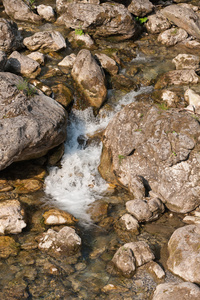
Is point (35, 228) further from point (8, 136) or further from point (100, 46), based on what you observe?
point (100, 46)

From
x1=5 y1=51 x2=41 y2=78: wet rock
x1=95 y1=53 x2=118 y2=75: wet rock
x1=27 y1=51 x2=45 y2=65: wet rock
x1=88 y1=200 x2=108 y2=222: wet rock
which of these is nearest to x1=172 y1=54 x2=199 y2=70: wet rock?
x1=95 y1=53 x2=118 y2=75: wet rock

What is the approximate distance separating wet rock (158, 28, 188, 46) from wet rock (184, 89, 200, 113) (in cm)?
529

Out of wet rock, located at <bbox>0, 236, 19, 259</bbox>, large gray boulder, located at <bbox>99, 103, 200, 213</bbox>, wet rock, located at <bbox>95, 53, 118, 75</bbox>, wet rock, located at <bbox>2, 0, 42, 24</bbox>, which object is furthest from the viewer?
wet rock, located at <bbox>2, 0, 42, 24</bbox>

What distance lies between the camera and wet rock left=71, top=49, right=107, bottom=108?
12.8m

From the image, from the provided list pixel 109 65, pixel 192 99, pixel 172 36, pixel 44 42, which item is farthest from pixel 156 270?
pixel 172 36

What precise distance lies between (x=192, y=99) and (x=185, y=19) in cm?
692

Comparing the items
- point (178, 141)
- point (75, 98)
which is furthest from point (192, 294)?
point (75, 98)

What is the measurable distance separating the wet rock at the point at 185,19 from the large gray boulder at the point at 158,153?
904cm

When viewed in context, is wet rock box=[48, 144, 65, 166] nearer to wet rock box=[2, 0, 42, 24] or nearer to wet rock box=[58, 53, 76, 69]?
wet rock box=[58, 53, 76, 69]

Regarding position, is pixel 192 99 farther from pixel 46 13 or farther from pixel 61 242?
pixel 46 13

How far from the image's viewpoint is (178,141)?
9.70m

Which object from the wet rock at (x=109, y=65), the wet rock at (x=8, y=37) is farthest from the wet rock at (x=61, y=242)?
the wet rock at (x=8, y=37)

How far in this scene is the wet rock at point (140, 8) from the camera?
18.0m

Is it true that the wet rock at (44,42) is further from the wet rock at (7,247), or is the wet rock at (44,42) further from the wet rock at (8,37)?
the wet rock at (7,247)
